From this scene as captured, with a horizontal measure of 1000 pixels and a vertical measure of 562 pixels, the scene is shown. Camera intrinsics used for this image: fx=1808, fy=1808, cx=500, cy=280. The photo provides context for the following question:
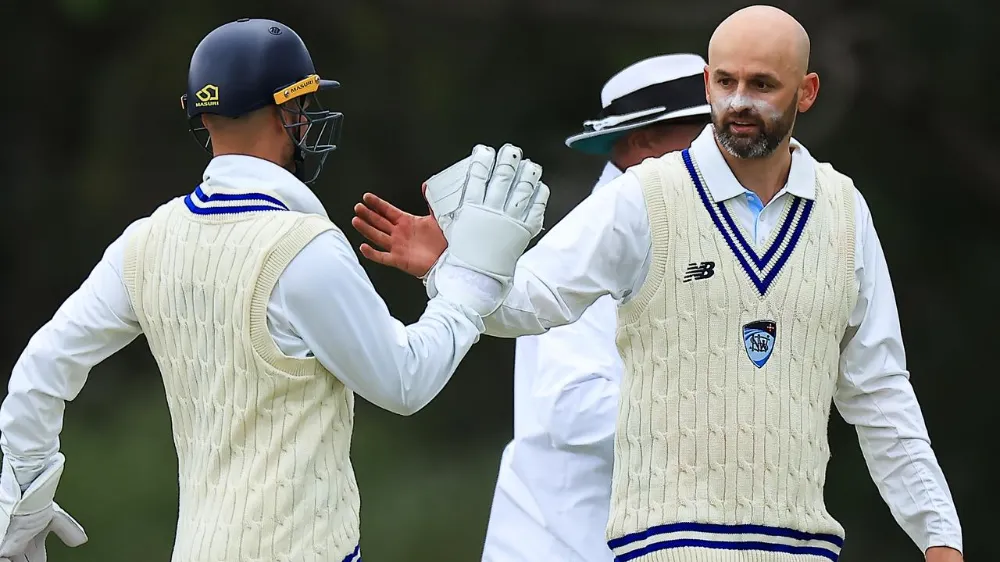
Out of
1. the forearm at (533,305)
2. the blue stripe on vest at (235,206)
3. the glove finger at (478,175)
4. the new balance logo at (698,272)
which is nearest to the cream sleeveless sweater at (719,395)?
the new balance logo at (698,272)

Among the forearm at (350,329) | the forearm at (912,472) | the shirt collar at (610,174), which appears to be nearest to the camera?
the forearm at (350,329)

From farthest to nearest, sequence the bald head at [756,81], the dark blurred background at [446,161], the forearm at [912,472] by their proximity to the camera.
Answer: the dark blurred background at [446,161]
the forearm at [912,472]
the bald head at [756,81]

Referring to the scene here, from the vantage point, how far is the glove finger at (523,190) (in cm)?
327

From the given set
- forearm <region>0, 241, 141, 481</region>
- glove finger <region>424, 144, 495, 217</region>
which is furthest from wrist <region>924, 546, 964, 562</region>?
forearm <region>0, 241, 141, 481</region>

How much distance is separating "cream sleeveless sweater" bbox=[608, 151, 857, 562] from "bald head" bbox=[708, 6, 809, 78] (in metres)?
0.28

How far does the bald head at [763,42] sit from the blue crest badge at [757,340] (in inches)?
19.7

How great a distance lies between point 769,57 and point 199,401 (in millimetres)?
1283

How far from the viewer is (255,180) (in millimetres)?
3145

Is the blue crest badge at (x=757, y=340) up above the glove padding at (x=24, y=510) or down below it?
above

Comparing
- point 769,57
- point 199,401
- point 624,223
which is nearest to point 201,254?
point 199,401

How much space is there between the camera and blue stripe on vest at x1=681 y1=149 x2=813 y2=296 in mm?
3482

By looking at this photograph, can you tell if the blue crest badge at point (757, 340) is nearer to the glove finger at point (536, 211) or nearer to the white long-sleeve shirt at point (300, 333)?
the glove finger at point (536, 211)

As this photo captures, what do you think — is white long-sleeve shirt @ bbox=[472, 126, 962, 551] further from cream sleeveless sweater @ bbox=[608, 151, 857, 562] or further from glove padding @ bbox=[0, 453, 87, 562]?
glove padding @ bbox=[0, 453, 87, 562]

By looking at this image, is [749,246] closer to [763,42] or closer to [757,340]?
[757,340]
